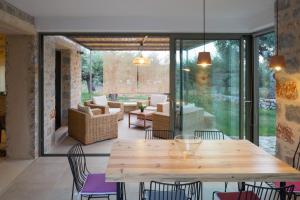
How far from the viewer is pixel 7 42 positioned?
17.9ft

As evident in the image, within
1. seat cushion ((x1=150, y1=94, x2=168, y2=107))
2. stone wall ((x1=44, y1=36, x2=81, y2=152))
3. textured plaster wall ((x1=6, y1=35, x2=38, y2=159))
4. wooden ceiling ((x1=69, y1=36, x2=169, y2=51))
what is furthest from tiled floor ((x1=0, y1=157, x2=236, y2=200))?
seat cushion ((x1=150, y1=94, x2=168, y2=107))

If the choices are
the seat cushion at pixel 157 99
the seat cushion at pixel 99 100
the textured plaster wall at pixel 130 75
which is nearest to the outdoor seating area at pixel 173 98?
the seat cushion at pixel 99 100

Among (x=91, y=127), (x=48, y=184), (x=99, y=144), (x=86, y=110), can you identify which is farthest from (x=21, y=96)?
(x=99, y=144)

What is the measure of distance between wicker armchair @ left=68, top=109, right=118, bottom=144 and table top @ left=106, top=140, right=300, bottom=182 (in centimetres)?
343

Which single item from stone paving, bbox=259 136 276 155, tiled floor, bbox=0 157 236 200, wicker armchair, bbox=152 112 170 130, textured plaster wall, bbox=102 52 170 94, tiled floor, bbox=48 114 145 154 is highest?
textured plaster wall, bbox=102 52 170 94

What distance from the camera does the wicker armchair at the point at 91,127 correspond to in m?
6.72

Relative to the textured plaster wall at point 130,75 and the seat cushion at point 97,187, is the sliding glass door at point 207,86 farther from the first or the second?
the textured plaster wall at point 130,75

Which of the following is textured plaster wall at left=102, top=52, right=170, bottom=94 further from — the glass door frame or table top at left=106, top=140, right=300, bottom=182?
table top at left=106, top=140, right=300, bottom=182

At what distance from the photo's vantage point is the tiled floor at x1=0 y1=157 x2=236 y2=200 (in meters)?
3.91

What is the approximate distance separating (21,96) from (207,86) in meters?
3.31

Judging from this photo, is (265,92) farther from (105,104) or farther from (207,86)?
(105,104)

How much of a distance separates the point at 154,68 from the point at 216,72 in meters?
5.99

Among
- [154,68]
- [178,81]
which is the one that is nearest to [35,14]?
[178,81]

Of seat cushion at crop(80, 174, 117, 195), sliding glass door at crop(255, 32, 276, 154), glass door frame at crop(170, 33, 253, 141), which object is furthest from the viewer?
glass door frame at crop(170, 33, 253, 141)
